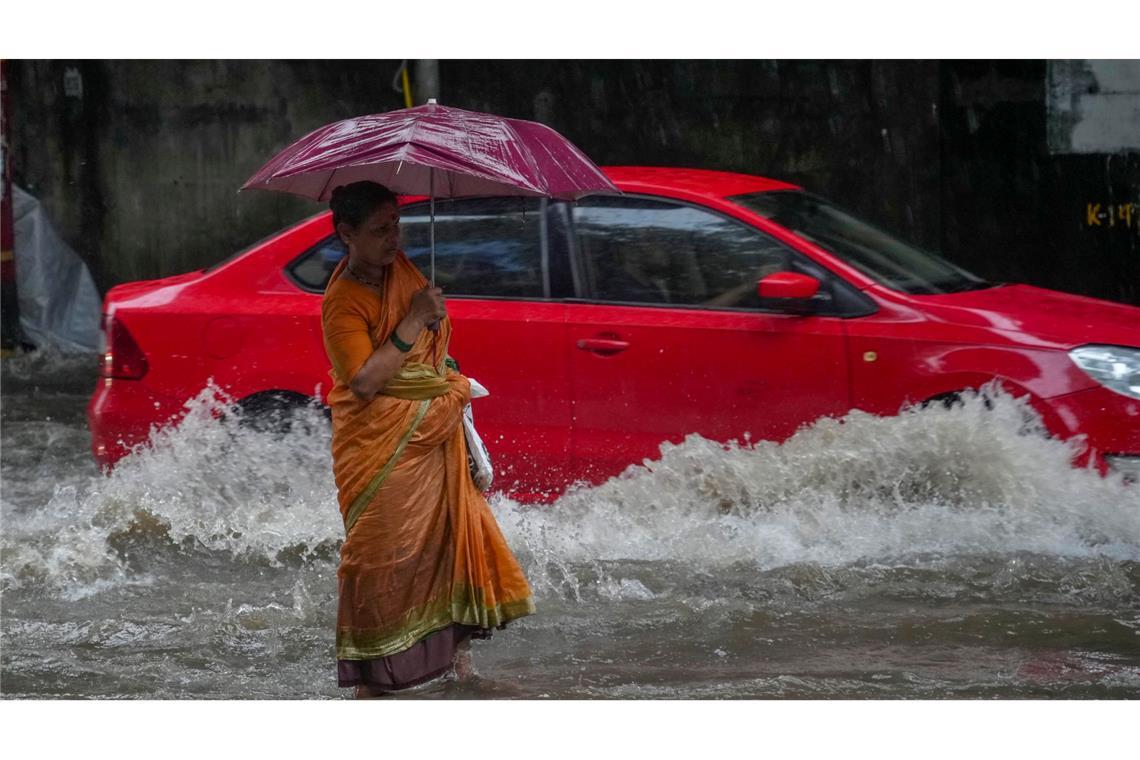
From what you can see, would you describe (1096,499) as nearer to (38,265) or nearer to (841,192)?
(841,192)

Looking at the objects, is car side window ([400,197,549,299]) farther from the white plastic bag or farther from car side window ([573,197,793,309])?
the white plastic bag

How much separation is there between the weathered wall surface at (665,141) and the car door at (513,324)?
474cm

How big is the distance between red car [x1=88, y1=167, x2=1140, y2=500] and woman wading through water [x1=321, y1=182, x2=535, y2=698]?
210 centimetres

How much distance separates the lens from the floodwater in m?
5.34


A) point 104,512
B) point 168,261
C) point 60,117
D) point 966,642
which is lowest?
point 966,642

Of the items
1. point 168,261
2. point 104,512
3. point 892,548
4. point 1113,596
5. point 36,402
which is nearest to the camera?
point 1113,596

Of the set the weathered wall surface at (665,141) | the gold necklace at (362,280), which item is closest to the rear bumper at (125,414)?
the gold necklace at (362,280)

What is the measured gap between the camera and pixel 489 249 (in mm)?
6855

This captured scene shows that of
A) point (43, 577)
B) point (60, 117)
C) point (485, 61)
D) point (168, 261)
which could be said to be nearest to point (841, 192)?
point (485, 61)

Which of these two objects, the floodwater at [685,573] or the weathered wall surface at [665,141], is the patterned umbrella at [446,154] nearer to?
the floodwater at [685,573]

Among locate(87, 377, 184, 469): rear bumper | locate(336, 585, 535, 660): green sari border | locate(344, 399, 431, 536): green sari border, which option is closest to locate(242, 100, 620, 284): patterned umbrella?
locate(344, 399, 431, 536): green sari border

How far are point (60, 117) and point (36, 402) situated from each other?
255cm

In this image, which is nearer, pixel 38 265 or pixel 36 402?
pixel 36 402

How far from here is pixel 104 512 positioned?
7.14 meters
